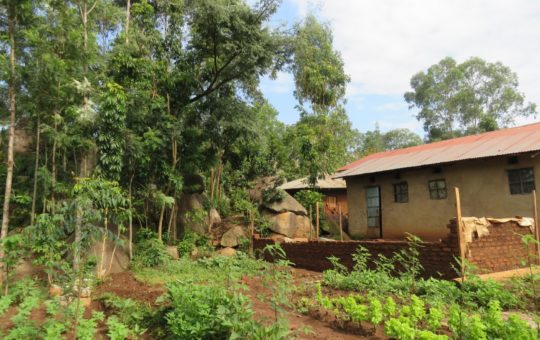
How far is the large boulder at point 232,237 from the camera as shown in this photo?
13789 millimetres

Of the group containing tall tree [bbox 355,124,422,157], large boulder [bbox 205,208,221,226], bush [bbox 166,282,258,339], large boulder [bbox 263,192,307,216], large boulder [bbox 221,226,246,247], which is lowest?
bush [bbox 166,282,258,339]

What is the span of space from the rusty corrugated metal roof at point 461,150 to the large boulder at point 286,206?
223 centimetres

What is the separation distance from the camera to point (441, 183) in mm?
12945

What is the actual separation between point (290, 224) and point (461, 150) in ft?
22.5

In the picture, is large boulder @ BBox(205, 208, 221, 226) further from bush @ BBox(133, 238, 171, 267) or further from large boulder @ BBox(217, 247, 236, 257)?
bush @ BBox(133, 238, 171, 267)

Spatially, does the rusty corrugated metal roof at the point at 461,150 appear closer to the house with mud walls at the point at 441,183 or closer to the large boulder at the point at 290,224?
the house with mud walls at the point at 441,183

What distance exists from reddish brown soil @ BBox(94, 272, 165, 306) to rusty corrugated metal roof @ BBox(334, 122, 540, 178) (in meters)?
9.48

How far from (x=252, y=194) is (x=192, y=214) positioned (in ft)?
A: 16.1

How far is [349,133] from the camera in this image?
2389 centimetres

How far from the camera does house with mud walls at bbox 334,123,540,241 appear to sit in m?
11.1

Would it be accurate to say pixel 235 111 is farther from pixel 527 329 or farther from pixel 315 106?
pixel 527 329

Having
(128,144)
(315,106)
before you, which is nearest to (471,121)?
(315,106)

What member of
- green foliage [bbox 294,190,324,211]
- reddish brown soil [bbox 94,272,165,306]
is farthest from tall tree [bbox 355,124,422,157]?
reddish brown soil [bbox 94,272,165,306]

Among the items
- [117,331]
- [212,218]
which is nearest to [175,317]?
[117,331]
